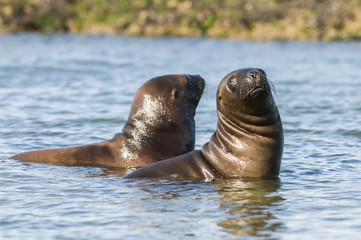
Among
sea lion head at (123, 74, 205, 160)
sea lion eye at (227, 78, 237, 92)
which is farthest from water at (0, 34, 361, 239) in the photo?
sea lion eye at (227, 78, 237, 92)

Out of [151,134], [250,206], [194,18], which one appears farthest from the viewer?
[194,18]

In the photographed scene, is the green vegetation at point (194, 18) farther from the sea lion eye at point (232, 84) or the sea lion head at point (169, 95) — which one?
the sea lion eye at point (232, 84)

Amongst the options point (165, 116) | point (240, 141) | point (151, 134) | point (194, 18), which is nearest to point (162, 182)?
point (240, 141)

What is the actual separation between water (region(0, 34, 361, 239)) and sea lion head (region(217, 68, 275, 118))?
79cm

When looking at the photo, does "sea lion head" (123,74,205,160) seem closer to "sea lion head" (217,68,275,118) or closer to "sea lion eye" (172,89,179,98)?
"sea lion eye" (172,89,179,98)

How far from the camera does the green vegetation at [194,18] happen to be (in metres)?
42.2

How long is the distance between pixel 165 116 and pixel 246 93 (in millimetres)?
2000

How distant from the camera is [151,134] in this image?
31.7 feet

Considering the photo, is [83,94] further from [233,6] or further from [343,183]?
[233,6]

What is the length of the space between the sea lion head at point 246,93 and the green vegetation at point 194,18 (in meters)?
32.9

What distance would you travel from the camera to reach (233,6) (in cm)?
4831

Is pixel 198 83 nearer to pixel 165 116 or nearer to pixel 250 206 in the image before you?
pixel 165 116

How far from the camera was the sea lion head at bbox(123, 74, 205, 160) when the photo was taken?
376 inches

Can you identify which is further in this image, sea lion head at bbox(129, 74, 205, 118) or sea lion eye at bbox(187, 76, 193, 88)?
sea lion eye at bbox(187, 76, 193, 88)
